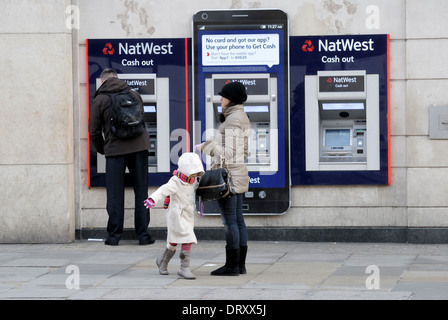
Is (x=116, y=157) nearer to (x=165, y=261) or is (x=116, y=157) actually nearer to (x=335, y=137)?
(x=165, y=261)

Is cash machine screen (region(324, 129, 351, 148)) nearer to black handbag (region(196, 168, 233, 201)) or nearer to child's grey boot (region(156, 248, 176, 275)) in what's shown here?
black handbag (region(196, 168, 233, 201))

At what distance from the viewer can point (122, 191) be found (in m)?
10.5

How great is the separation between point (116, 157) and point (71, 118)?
2.89ft

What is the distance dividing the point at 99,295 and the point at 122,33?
4.49 meters

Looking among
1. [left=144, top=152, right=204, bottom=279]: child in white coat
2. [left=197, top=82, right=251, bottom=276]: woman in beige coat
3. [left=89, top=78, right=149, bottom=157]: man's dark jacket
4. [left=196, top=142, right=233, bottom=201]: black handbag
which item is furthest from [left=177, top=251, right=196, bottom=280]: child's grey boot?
[left=89, top=78, right=149, bottom=157]: man's dark jacket

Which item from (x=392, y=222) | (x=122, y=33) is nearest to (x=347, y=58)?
(x=392, y=222)

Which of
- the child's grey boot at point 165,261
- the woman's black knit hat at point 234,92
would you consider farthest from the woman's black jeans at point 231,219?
the woman's black knit hat at point 234,92

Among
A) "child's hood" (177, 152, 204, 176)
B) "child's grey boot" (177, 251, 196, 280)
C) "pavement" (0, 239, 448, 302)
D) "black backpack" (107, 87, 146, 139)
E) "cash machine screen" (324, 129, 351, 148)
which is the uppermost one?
"black backpack" (107, 87, 146, 139)

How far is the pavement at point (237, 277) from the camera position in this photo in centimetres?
716

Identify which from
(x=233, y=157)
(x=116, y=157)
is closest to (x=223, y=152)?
(x=233, y=157)

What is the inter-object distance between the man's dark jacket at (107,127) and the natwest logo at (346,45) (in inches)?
91.2

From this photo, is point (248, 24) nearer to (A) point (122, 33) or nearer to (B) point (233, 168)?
(A) point (122, 33)

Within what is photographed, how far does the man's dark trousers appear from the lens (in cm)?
1042

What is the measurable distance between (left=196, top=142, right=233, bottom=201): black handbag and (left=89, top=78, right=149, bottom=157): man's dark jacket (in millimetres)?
2471
